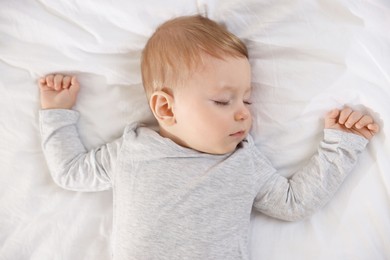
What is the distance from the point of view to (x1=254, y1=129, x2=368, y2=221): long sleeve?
1.11 meters

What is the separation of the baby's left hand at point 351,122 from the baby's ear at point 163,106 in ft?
1.30

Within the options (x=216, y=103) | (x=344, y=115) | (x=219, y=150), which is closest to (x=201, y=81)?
(x=216, y=103)

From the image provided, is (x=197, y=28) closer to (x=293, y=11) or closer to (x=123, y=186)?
(x=293, y=11)

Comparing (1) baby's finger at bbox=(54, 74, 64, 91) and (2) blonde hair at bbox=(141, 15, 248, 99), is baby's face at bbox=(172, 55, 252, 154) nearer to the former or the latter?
(2) blonde hair at bbox=(141, 15, 248, 99)

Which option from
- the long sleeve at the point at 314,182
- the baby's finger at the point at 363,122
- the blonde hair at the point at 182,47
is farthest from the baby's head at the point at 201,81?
the baby's finger at the point at 363,122

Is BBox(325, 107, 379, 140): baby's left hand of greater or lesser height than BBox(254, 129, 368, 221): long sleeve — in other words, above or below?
above

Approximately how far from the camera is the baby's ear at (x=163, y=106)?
1.09 metres

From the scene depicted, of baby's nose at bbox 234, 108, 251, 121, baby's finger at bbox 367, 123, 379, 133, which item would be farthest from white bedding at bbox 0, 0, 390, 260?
baby's nose at bbox 234, 108, 251, 121

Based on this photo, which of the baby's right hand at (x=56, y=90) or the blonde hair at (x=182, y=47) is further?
the baby's right hand at (x=56, y=90)

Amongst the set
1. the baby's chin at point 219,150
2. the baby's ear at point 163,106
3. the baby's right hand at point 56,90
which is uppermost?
the baby's ear at point 163,106

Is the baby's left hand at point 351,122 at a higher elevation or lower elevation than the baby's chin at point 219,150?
higher

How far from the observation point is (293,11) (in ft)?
3.62

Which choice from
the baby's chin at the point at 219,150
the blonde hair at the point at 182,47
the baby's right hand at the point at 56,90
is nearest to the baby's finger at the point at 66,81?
the baby's right hand at the point at 56,90

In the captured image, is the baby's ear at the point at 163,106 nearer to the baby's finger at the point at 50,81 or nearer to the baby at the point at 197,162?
the baby at the point at 197,162
